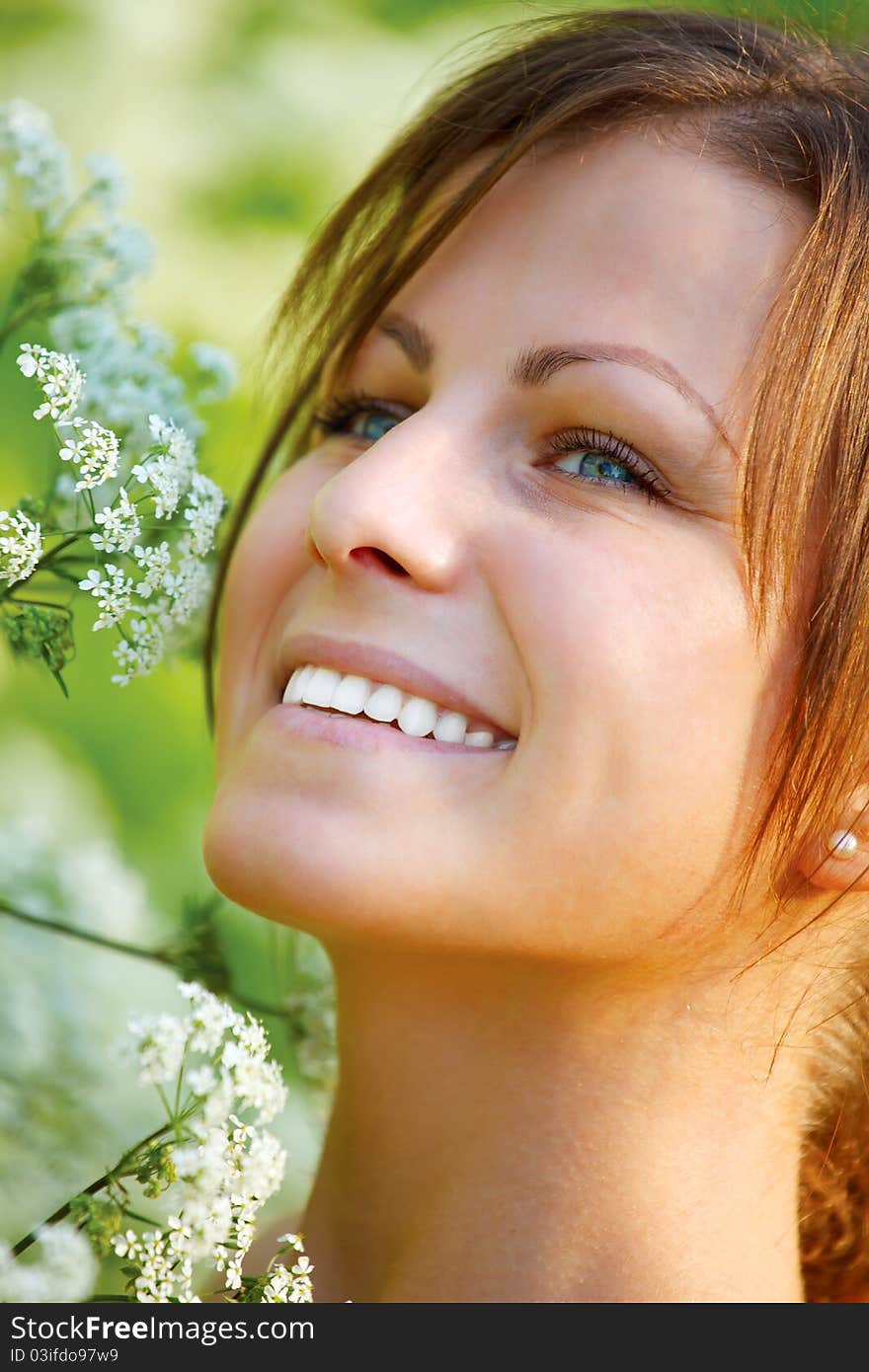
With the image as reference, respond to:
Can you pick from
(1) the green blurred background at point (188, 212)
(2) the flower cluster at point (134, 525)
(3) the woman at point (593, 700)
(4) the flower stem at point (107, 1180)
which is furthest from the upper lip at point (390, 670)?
(1) the green blurred background at point (188, 212)

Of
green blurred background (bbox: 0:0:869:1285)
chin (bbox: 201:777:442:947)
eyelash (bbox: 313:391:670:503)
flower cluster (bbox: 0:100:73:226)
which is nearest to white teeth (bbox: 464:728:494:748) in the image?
chin (bbox: 201:777:442:947)

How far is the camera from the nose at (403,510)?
47.1 inches

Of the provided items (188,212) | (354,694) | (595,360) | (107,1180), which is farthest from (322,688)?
(188,212)

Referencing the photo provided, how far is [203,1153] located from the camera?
0.96 metres

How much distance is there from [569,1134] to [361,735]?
397 mm

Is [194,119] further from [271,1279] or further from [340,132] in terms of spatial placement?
[271,1279]

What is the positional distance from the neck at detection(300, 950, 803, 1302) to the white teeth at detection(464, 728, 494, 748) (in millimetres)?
208

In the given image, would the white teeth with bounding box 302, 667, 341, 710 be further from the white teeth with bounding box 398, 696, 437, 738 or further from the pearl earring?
the pearl earring

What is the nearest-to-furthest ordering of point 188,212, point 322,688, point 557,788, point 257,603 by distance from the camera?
point 557,788 < point 322,688 < point 257,603 < point 188,212

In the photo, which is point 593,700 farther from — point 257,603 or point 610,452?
point 257,603

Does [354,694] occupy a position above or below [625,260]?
below

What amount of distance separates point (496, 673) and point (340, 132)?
1912 mm

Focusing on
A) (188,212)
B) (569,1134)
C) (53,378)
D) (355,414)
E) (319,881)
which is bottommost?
(569,1134)

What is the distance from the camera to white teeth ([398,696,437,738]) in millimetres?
1220
